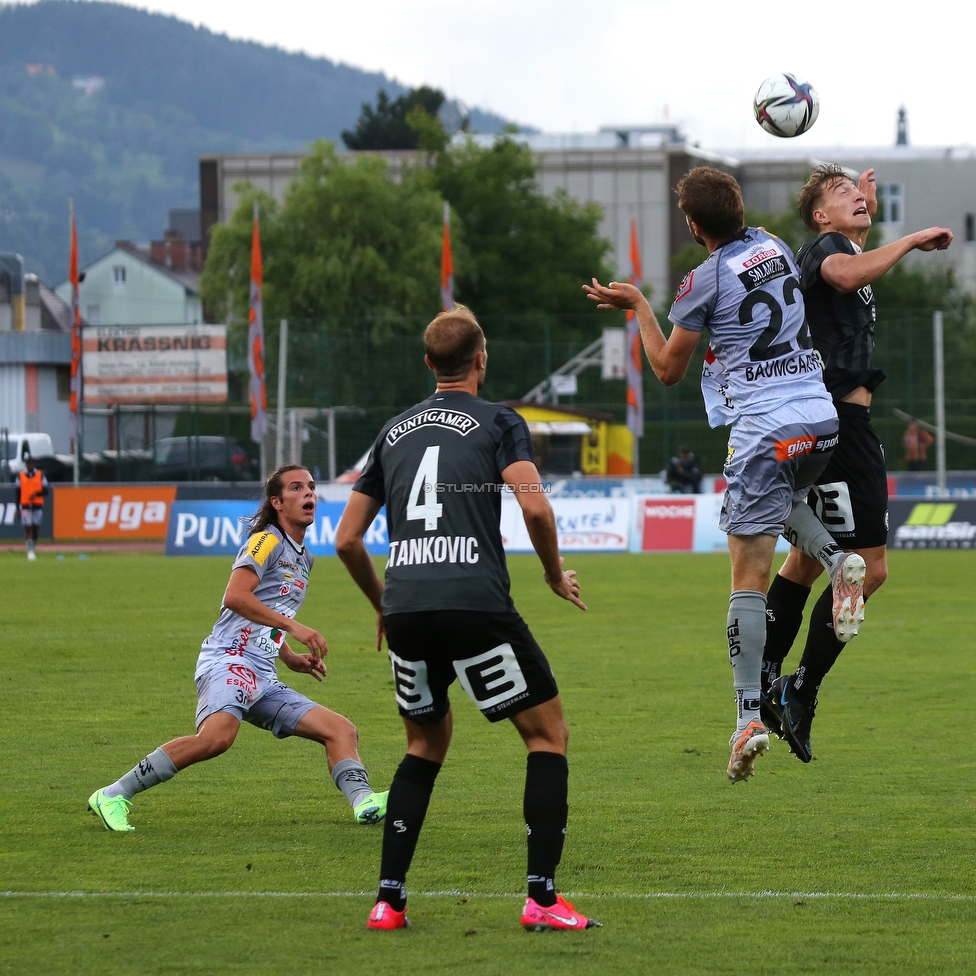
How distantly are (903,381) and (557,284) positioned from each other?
22639 millimetres

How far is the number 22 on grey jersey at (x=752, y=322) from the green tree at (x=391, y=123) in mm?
94054

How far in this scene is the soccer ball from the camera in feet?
23.2

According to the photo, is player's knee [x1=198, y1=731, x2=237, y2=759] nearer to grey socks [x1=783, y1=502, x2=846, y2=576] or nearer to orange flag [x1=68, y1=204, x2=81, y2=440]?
grey socks [x1=783, y1=502, x2=846, y2=576]

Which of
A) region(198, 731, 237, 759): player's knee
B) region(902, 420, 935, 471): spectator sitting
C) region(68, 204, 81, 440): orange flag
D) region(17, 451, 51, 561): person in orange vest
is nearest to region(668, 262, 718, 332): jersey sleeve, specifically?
region(198, 731, 237, 759): player's knee

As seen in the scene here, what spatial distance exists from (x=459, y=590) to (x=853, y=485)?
2.46 m

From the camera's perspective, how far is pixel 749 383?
21.2 feet

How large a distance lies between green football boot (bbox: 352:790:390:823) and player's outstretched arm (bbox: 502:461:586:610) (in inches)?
92.8

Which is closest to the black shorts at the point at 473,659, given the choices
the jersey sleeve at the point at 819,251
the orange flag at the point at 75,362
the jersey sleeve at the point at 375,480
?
the jersey sleeve at the point at 375,480

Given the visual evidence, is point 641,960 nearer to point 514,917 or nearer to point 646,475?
point 514,917

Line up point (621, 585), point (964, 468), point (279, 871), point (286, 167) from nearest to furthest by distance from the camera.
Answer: point (279, 871)
point (621, 585)
point (964, 468)
point (286, 167)

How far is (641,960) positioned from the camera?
5.05m

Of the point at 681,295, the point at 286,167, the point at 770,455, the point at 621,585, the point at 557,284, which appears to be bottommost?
the point at 621,585

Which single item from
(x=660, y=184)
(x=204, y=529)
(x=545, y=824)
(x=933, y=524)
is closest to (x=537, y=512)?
(x=545, y=824)

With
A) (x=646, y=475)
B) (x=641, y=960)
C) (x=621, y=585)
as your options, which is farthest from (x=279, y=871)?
(x=646, y=475)
